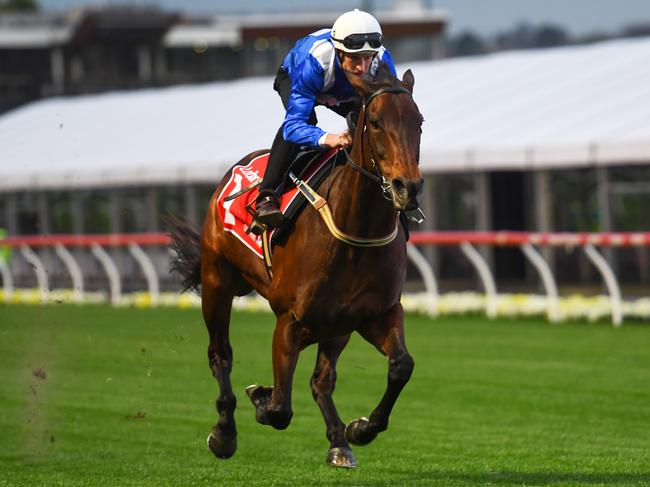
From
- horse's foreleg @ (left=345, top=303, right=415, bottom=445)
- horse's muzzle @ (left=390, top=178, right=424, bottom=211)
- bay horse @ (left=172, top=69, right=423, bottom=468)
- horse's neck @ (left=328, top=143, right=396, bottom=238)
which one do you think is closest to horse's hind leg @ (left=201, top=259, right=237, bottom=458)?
bay horse @ (left=172, top=69, right=423, bottom=468)

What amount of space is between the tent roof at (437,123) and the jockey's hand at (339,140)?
8.00 metres

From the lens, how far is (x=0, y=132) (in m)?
32.8

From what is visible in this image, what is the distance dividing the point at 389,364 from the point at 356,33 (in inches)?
56.1

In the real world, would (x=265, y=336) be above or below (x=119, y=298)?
above

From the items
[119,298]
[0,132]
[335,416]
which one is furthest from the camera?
[0,132]

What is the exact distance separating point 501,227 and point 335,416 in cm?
1531

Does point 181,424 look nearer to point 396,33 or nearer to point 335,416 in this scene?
point 335,416

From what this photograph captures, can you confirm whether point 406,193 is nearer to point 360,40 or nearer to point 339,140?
point 339,140

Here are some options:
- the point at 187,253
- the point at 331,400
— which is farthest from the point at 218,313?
the point at 331,400

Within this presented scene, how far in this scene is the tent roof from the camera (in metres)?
18.7

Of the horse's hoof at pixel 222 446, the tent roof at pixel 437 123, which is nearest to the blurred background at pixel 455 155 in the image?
the tent roof at pixel 437 123

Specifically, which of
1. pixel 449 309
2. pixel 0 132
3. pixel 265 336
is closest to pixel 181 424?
pixel 265 336

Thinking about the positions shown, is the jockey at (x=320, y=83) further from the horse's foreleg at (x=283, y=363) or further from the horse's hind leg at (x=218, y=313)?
the horse's hind leg at (x=218, y=313)

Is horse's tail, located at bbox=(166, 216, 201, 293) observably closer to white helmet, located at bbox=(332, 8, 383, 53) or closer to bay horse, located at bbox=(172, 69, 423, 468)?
bay horse, located at bbox=(172, 69, 423, 468)
